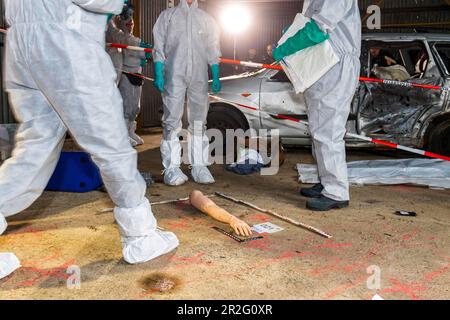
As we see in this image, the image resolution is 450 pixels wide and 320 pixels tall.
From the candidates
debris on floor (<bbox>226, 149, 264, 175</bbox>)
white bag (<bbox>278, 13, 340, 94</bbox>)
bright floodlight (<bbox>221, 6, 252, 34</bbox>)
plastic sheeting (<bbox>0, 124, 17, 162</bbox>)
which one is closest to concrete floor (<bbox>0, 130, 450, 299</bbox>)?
white bag (<bbox>278, 13, 340, 94</bbox>)

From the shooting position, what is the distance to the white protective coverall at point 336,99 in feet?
11.9

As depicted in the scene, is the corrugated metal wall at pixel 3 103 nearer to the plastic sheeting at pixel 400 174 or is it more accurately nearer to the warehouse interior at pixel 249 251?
the warehouse interior at pixel 249 251

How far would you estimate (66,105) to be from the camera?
2.22m

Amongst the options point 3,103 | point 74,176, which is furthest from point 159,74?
point 3,103

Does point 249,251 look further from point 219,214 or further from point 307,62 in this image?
point 307,62

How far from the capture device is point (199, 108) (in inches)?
187

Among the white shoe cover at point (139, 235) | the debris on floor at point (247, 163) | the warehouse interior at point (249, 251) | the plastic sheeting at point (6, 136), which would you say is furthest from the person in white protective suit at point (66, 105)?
the plastic sheeting at point (6, 136)

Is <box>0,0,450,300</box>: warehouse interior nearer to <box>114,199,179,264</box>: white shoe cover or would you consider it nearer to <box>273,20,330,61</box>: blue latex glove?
<box>114,199,179,264</box>: white shoe cover

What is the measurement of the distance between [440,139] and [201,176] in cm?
302

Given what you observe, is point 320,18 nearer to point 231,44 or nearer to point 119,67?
point 119,67

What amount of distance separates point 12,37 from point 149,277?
140cm

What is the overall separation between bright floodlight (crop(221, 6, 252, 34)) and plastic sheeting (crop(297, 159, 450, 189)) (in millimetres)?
10552

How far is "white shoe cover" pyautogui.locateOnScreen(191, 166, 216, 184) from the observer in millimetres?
4766

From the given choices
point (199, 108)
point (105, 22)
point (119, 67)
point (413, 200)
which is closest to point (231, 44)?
point (119, 67)
